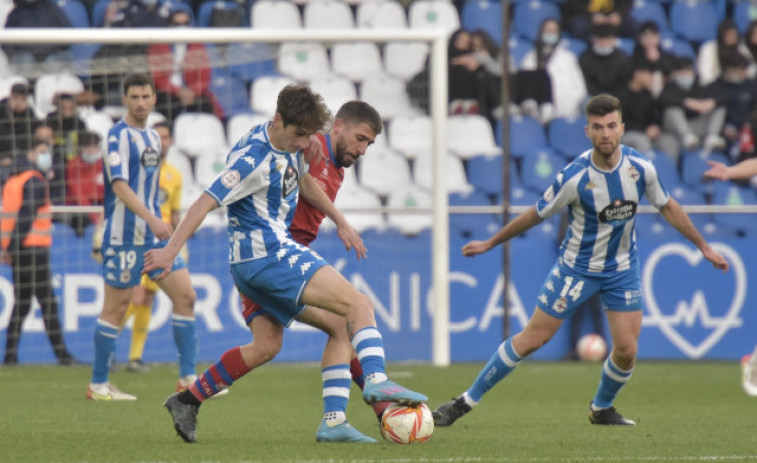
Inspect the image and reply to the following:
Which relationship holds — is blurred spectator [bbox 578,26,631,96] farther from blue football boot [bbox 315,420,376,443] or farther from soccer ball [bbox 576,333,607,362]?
blue football boot [bbox 315,420,376,443]

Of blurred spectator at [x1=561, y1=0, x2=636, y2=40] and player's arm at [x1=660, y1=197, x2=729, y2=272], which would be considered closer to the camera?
player's arm at [x1=660, y1=197, x2=729, y2=272]

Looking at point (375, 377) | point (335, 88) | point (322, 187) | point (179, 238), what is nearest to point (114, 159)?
point (322, 187)

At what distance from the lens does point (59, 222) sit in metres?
12.9

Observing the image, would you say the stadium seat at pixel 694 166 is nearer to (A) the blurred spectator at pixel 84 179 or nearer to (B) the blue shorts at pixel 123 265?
(A) the blurred spectator at pixel 84 179

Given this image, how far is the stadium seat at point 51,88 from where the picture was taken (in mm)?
12680

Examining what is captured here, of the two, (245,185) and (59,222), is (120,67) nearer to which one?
(59,222)

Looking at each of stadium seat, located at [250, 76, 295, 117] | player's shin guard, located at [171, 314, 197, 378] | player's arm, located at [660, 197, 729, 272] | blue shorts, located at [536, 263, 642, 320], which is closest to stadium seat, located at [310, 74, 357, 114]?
stadium seat, located at [250, 76, 295, 117]

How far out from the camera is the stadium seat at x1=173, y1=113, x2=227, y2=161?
13480 mm

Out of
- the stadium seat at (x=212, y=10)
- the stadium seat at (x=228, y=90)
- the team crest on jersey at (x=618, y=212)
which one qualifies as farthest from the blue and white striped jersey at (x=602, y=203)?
the stadium seat at (x=212, y=10)

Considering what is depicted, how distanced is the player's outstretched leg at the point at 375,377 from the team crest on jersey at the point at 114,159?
3548mm

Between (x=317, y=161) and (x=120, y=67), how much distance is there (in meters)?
6.70

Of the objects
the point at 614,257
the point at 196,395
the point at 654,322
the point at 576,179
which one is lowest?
the point at 654,322

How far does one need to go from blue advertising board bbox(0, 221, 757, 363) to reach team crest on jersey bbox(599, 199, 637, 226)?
232 inches

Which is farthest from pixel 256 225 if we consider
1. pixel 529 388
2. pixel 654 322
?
pixel 654 322
